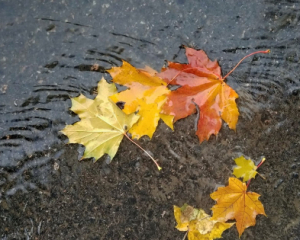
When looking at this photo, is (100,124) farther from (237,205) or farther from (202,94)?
(237,205)

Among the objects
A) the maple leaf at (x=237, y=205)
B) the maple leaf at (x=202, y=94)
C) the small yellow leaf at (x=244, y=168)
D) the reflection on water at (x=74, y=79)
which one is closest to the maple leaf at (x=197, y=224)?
the maple leaf at (x=237, y=205)

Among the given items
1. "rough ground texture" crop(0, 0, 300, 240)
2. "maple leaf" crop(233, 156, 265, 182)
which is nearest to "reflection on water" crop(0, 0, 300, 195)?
"rough ground texture" crop(0, 0, 300, 240)

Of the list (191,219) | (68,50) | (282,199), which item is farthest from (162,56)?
(282,199)

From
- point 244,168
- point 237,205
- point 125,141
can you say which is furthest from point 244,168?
point 125,141

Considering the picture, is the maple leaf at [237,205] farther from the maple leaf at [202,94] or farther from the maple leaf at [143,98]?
the maple leaf at [143,98]

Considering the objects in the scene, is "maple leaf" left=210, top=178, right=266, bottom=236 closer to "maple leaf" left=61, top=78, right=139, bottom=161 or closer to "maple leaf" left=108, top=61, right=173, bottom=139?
"maple leaf" left=108, top=61, right=173, bottom=139

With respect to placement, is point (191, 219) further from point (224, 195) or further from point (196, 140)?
point (196, 140)
